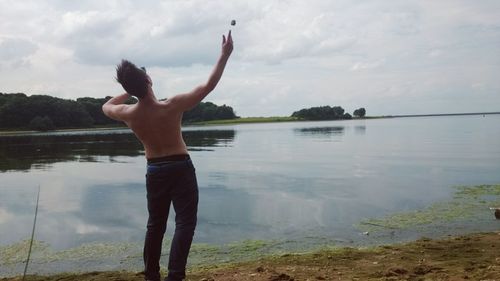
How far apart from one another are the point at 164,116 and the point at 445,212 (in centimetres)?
1217

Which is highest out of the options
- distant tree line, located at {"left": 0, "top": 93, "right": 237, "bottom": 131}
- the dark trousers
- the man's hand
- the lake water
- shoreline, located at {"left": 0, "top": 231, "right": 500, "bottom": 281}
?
distant tree line, located at {"left": 0, "top": 93, "right": 237, "bottom": 131}

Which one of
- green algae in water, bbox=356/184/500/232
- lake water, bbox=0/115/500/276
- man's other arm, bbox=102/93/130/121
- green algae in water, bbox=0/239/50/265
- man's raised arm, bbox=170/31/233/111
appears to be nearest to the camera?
man's raised arm, bbox=170/31/233/111

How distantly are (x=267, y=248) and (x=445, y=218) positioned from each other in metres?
5.98

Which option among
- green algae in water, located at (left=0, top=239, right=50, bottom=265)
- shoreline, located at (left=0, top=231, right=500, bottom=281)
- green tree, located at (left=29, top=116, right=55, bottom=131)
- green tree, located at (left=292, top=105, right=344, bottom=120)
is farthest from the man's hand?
green tree, located at (left=292, top=105, right=344, bottom=120)

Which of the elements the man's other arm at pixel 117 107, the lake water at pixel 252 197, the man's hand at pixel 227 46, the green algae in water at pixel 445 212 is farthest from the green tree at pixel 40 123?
the man's hand at pixel 227 46

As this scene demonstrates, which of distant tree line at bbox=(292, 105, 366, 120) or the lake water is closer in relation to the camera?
the lake water

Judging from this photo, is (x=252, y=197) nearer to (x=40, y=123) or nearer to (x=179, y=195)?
(x=179, y=195)

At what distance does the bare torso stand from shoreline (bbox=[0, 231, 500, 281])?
2863 mm

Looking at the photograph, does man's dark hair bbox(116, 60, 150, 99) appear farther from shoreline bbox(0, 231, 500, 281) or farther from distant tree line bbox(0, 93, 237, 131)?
distant tree line bbox(0, 93, 237, 131)

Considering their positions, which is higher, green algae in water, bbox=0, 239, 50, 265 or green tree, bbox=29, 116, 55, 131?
green tree, bbox=29, 116, 55, 131

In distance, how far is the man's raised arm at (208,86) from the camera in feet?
15.5

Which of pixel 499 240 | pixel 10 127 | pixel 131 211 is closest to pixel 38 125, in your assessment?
pixel 10 127

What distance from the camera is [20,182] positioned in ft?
79.0

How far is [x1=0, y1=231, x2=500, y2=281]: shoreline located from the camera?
6.81m
